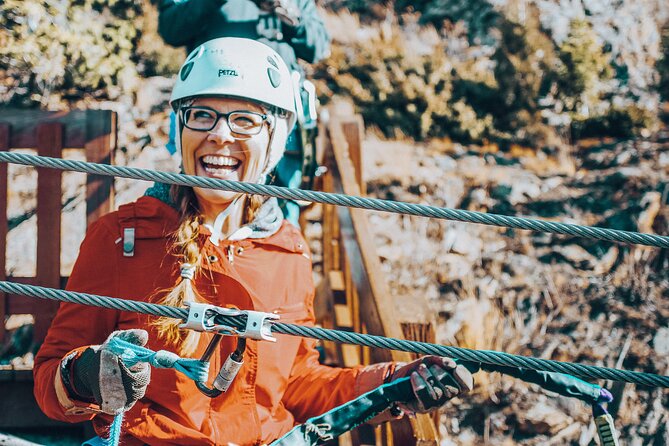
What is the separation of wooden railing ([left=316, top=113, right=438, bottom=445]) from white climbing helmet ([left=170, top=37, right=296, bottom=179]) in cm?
94

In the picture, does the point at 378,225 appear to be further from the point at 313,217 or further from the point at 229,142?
the point at 229,142

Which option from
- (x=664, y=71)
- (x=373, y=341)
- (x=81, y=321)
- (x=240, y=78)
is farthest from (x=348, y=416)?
(x=664, y=71)

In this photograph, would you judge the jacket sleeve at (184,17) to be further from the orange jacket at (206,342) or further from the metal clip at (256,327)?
the metal clip at (256,327)

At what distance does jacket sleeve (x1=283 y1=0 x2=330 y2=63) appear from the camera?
3.78m

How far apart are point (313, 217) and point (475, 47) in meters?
4.45

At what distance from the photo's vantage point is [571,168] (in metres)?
7.50

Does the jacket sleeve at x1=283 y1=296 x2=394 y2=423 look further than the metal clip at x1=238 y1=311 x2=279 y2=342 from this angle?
Yes

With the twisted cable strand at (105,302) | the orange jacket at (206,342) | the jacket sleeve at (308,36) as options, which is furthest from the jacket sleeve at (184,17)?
the twisted cable strand at (105,302)

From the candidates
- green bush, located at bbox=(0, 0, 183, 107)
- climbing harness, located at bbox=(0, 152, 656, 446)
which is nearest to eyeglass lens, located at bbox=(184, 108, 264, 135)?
climbing harness, located at bbox=(0, 152, 656, 446)

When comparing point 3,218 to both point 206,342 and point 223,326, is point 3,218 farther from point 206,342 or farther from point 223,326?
point 223,326

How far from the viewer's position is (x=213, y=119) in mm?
2529

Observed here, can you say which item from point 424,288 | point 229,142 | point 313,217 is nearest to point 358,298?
point 229,142

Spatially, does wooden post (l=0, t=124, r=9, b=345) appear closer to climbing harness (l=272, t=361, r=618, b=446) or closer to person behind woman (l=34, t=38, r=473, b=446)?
person behind woman (l=34, t=38, r=473, b=446)

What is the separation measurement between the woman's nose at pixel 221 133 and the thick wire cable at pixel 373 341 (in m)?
0.85
